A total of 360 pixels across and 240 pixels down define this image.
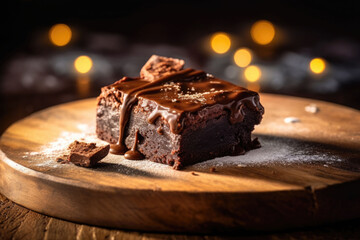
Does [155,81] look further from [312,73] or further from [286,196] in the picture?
[312,73]

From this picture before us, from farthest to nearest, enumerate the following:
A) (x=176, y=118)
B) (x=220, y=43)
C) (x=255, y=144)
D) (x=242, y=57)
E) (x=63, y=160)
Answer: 1. (x=220, y=43)
2. (x=242, y=57)
3. (x=255, y=144)
4. (x=63, y=160)
5. (x=176, y=118)

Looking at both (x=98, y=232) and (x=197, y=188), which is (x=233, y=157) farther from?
(x=98, y=232)

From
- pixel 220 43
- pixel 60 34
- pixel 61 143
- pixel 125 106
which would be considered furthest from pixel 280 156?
pixel 60 34

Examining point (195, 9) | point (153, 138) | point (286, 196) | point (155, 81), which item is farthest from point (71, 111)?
point (195, 9)

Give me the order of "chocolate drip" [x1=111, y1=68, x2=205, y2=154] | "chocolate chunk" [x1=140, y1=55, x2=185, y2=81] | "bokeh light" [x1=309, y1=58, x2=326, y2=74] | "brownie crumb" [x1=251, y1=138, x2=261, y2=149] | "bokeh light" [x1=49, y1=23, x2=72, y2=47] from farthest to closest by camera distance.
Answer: "bokeh light" [x1=49, y1=23, x2=72, y2=47]
"bokeh light" [x1=309, y1=58, x2=326, y2=74]
"chocolate chunk" [x1=140, y1=55, x2=185, y2=81]
"brownie crumb" [x1=251, y1=138, x2=261, y2=149]
"chocolate drip" [x1=111, y1=68, x2=205, y2=154]

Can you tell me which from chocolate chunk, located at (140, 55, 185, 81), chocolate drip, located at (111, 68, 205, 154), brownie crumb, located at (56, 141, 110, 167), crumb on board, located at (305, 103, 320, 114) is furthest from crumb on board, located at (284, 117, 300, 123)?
brownie crumb, located at (56, 141, 110, 167)

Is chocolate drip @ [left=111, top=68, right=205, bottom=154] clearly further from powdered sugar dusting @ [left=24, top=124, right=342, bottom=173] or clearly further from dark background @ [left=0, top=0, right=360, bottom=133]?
dark background @ [left=0, top=0, right=360, bottom=133]
